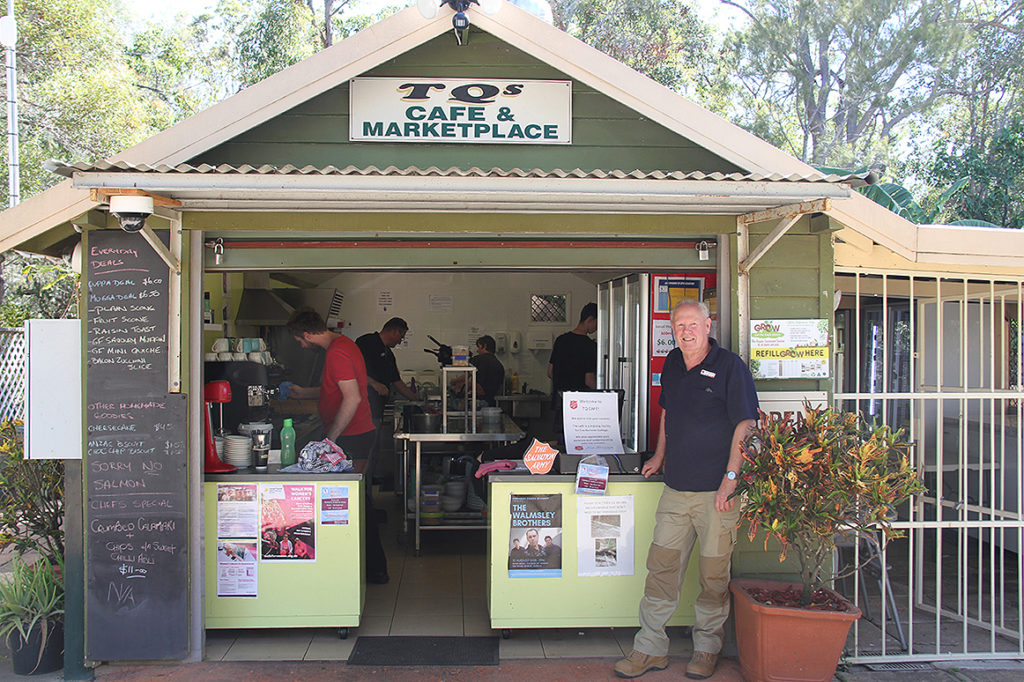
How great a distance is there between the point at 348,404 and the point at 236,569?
1.22 m

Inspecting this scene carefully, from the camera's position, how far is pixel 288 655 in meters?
4.04

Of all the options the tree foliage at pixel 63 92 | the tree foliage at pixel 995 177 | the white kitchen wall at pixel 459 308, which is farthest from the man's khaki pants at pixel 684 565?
the tree foliage at pixel 63 92

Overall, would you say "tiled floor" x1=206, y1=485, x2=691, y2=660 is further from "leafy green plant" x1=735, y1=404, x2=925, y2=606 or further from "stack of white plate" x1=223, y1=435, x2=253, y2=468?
"leafy green plant" x1=735, y1=404, x2=925, y2=606

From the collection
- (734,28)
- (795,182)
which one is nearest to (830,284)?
(795,182)

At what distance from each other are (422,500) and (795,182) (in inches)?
145

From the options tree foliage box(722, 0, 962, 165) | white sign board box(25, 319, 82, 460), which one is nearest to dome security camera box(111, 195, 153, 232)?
white sign board box(25, 319, 82, 460)

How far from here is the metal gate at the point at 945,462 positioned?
427cm

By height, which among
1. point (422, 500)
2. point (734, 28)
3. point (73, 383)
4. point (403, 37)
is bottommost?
point (422, 500)

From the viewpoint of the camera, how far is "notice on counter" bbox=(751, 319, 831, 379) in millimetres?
Answer: 4137

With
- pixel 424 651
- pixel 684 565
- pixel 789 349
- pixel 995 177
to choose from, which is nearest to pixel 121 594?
pixel 424 651

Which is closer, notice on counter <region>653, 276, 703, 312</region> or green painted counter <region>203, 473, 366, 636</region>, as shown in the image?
green painted counter <region>203, 473, 366, 636</region>

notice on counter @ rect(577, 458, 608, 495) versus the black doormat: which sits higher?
notice on counter @ rect(577, 458, 608, 495)

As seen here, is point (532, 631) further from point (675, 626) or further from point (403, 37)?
point (403, 37)

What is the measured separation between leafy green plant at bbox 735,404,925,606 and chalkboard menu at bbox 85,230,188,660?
2716mm
